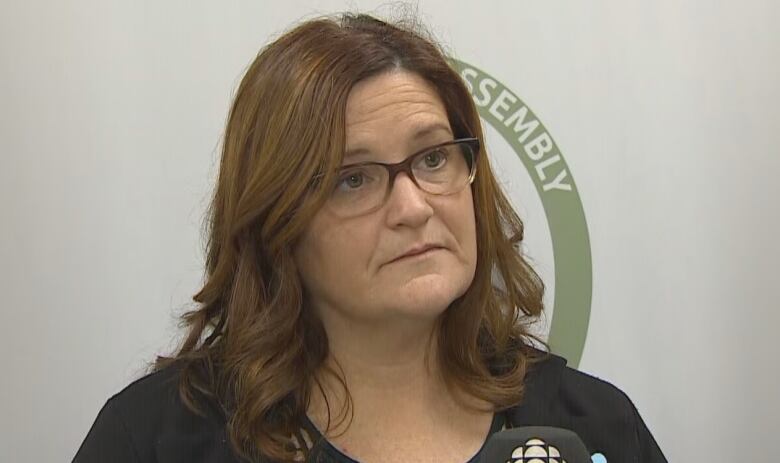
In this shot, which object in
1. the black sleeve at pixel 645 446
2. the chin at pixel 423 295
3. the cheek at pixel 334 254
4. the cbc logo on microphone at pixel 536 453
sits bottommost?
the black sleeve at pixel 645 446

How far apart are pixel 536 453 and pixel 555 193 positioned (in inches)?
31.2

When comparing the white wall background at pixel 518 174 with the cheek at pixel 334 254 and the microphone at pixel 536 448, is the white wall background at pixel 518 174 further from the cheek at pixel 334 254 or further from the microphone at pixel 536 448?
the microphone at pixel 536 448

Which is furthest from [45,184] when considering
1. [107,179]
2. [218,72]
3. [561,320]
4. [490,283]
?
[561,320]

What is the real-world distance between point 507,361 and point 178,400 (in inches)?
17.0

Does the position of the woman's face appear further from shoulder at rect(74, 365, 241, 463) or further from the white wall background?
the white wall background

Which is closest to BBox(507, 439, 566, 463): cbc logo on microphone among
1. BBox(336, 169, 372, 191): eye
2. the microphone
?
the microphone

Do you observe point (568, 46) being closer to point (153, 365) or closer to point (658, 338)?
point (658, 338)

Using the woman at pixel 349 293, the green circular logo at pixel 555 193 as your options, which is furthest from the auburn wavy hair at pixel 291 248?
the green circular logo at pixel 555 193

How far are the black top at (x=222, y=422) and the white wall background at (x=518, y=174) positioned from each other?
1.17ft

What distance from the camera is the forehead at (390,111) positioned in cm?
106

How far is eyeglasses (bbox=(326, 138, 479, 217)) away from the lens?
3.47 feet

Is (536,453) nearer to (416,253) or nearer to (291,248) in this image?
(416,253)

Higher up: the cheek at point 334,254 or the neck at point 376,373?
the cheek at point 334,254

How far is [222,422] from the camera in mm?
1113
